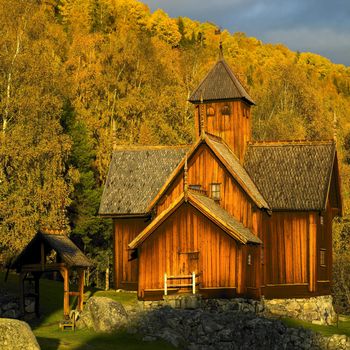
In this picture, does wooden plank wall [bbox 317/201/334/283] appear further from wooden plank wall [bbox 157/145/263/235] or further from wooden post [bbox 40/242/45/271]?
wooden post [bbox 40/242/45/271]

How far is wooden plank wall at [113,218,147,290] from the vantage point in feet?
185

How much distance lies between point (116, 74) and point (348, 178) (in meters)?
25.9

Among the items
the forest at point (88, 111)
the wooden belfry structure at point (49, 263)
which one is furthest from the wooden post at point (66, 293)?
the forest at point (88, 111)

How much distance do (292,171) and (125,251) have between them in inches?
448

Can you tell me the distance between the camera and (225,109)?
58.0 metres

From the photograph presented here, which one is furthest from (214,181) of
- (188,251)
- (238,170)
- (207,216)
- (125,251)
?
Result: (125,251)

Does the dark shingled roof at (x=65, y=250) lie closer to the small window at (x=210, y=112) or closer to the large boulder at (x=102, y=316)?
the large boulder at (x=102, y=316)

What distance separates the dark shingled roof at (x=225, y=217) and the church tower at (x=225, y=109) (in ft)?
20.6

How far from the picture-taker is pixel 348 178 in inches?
3597

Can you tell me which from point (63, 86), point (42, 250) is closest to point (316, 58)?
point (63, 86)

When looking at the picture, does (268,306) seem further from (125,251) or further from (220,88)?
(220,88)

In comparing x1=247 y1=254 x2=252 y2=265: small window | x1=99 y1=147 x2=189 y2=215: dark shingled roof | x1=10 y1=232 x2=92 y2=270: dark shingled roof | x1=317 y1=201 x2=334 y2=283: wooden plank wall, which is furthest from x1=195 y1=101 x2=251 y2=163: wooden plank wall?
x1=10 y1=232 x2=92 y2=270: dark shingled roof

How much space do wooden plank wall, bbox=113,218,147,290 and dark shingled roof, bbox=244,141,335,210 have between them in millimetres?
7836

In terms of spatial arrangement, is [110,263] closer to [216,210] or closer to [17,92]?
[17,92]
